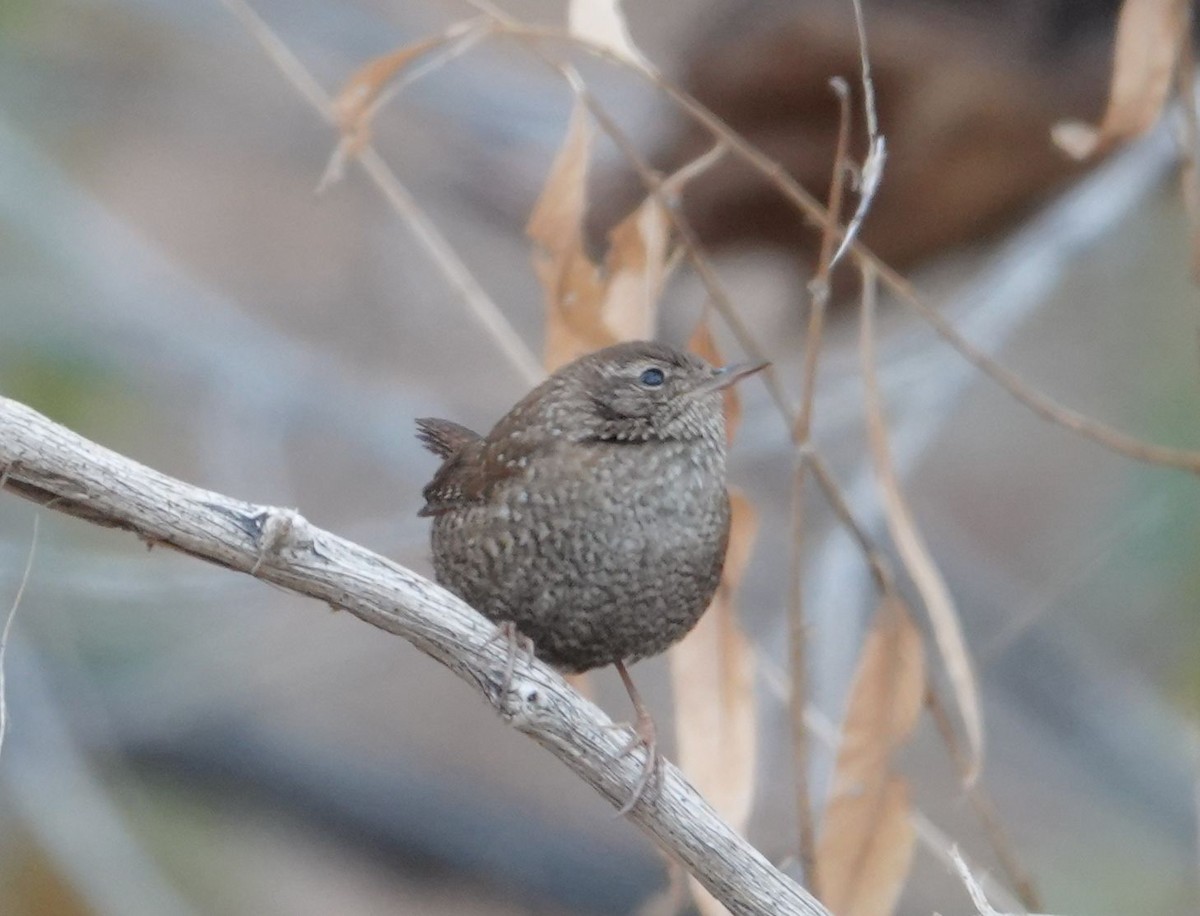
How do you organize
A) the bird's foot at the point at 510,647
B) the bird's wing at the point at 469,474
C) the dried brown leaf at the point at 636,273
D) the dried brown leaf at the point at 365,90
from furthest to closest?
1. the dried brown leaf at the point at 636,273
2. the dried brown leaf at the point at 365,90
3. the bird's wing at the point at 469,474
4. the bird's foot at the point at 510,647

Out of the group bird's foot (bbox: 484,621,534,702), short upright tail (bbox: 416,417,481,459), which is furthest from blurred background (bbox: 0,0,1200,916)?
bird's foot (bbox: 484,621,534,702)

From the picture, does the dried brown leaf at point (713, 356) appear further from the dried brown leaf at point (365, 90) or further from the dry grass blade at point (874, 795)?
the dried brown leaf at point (365, 90)

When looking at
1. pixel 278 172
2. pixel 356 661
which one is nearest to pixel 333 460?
pixel 356 661

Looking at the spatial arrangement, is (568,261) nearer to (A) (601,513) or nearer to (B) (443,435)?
(B) (443,435)

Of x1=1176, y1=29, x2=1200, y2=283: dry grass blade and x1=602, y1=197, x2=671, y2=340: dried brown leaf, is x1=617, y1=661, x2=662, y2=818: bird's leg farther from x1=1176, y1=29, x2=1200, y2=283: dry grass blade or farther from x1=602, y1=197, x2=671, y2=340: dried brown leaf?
x1=1176, y1=29, x2=1200, y2=283: dry grass blade

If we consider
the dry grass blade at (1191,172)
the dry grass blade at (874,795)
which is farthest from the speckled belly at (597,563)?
the dry grass blade at (1191,172)

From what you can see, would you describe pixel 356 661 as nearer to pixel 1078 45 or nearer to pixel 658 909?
pixel 658 909

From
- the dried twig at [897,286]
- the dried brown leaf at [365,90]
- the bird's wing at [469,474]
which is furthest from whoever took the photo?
the dried brown leaf at [365,90]
